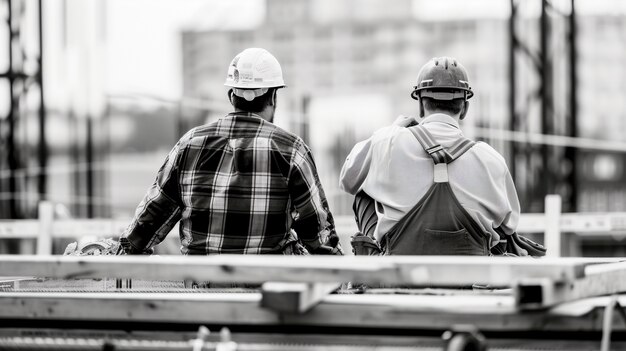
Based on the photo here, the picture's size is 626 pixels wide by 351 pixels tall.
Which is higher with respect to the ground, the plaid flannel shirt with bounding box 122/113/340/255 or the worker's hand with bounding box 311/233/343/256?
the plaid flannel shirt with bounding box 122/113/340/255

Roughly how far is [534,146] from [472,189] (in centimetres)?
1116

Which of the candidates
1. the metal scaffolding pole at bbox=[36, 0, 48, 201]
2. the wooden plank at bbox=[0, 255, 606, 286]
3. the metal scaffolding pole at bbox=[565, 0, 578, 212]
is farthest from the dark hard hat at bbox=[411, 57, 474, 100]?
the metal scaffolding pole at bbox=[36, 0, 48, 201]

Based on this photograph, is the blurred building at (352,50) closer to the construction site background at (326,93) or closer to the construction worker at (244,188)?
the construction site background at (326,93)

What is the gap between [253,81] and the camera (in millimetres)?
5223

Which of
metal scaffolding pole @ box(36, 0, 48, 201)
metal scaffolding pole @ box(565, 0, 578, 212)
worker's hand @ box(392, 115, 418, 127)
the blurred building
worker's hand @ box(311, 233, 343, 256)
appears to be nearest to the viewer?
worker's hand @ box(311, 233, 343, 256)

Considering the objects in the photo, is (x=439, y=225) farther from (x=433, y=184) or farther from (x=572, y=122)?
(x=572, y=122)

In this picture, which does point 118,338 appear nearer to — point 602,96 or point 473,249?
point 473,249

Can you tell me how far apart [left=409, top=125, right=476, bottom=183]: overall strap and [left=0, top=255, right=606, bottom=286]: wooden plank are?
61.6 inches

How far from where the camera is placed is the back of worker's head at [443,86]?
5410 mm

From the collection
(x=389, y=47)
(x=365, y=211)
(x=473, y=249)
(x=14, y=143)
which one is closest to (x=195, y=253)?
(x=365, y=211)

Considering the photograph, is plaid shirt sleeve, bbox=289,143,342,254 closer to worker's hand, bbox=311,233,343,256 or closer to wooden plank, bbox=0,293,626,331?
worker's hand, bbox=311,233,343,256

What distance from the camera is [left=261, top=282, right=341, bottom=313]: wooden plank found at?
337cm

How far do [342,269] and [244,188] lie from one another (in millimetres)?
1736

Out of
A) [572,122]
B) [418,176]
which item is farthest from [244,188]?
[572,122]
